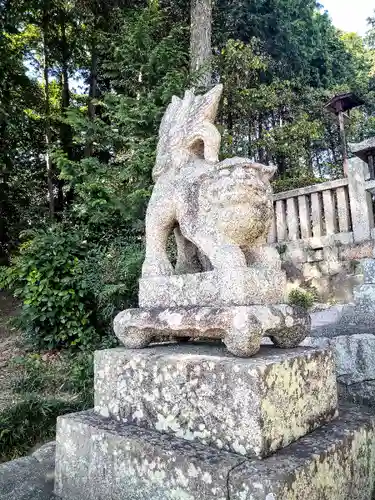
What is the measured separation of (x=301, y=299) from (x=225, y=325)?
10.5ft

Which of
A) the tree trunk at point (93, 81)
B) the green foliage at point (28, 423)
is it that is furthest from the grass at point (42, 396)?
the tree trunk at point (93, 81)

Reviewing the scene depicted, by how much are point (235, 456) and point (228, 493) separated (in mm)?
118

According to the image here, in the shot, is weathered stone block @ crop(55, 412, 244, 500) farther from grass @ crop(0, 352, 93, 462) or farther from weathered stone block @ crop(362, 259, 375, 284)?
weathered stone block @ crop(362, 259, 375, 284)

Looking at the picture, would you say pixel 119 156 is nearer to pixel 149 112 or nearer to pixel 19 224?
pixel 149 112

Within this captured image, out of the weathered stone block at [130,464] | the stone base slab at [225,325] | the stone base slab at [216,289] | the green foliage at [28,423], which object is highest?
the stone base slab at [216,289]

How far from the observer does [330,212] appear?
523 centimetres

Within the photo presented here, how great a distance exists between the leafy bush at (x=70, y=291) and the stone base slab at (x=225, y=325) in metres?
2.98

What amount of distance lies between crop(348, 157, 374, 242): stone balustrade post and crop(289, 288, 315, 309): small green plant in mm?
1062

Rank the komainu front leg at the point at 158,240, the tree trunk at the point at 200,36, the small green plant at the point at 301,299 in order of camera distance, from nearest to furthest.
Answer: the komainu front leg at the point at 158,240
the small green plant at the point at 301,299
the tree trunk at the point at 200,36

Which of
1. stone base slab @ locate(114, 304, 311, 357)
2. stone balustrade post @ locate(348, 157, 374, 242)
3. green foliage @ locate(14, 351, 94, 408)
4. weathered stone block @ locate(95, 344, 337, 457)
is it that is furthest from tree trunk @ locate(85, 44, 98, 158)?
weathered stone block @ locate(95, 344, 337, 457)

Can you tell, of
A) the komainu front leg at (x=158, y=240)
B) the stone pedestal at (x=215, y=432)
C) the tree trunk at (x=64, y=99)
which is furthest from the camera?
the tree trunk at (x=64, y=99)

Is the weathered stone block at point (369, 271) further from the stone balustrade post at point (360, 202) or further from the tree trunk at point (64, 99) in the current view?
the tree trunk at point (64, 99)

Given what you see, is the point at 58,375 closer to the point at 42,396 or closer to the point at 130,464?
the point at 42,396

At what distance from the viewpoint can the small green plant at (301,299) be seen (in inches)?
172
